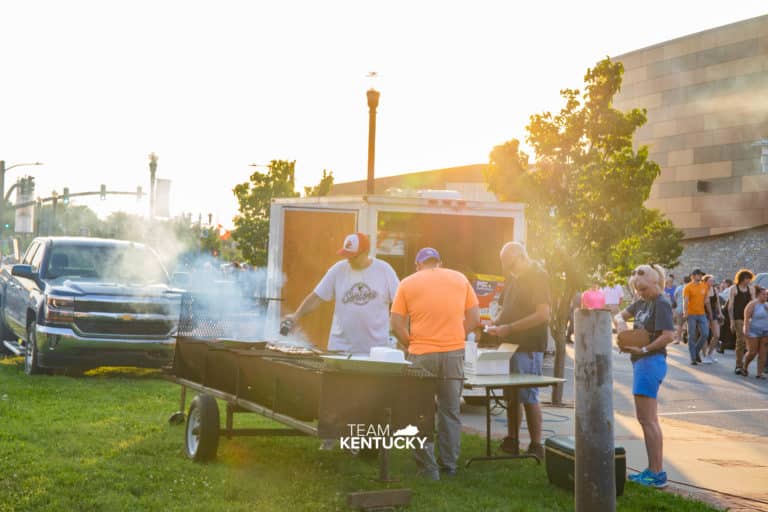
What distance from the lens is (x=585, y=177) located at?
1655cm

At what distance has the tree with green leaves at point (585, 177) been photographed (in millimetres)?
16516

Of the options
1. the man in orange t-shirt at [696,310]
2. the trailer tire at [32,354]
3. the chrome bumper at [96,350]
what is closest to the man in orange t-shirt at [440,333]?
the chrome bumper at [96,350]

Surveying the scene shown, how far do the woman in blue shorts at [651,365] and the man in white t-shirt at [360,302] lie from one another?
2.23m

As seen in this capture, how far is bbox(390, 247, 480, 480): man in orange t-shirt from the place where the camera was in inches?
295

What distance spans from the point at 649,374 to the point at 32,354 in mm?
9102

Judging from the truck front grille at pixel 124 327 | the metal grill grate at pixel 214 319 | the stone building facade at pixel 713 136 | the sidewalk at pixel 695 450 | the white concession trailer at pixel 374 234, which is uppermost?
the stone building facade at pixel 713 136

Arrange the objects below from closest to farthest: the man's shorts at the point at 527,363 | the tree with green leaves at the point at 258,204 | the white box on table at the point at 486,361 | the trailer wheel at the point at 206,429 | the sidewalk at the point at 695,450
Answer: the trailer wheel at the point at 206,429 → the sidewalk at the point at 695,450 → the white box on table at the point at 486,361 → the man's shorts at the point at 527,363 → the tree with green leaves at the point at 258,204

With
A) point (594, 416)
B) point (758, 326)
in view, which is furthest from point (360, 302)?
point (758, 326)

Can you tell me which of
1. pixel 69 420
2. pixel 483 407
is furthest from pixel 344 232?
pixel 69 420

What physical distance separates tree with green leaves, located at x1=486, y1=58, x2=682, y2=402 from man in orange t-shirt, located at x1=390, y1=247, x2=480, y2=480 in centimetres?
871

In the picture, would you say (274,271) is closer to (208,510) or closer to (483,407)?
(483,407)

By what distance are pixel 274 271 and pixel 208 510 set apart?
8.03 meters

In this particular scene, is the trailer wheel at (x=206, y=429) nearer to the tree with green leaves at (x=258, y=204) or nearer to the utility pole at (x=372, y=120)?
the utility pole at (x=372, y=120)

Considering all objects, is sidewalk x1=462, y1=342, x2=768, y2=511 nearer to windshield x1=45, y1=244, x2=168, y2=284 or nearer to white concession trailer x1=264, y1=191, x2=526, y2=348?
white concession trailer x1=264, y1=191, x2=526, y2=348
